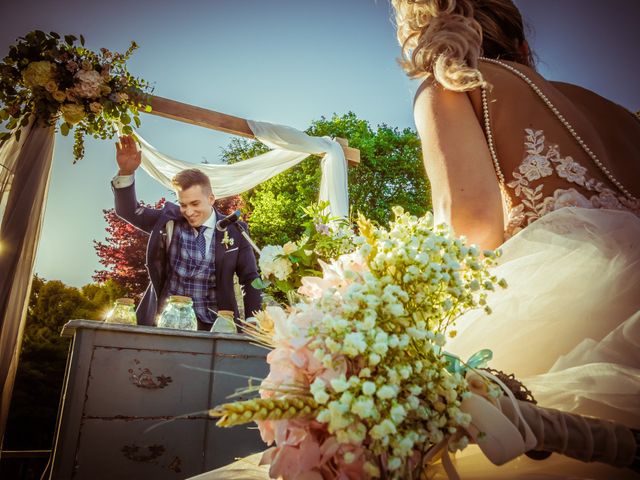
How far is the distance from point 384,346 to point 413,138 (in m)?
12.6

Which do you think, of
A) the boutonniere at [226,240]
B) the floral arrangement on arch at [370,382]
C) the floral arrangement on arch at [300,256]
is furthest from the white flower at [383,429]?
the boutonniere at [226,240]

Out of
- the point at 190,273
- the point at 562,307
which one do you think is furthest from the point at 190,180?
the point at 562,307

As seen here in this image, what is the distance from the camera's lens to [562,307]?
958mm

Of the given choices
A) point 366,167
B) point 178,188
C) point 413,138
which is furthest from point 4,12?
point 413,138

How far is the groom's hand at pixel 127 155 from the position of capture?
4426 mm

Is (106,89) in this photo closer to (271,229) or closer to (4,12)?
(4,12)

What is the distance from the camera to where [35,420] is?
180 inches

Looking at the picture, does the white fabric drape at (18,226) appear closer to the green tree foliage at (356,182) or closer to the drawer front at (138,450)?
the drawer front at (138,450)

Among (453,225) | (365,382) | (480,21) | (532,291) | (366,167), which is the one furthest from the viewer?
(366,167)

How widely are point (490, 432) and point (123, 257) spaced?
873cm

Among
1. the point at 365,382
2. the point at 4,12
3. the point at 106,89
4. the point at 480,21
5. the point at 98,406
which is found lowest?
the point at 98,406

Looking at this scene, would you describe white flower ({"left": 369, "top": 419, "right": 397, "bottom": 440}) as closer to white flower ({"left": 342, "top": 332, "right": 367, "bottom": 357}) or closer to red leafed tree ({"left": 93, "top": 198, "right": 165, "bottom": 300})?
white flower ({"left": 342, "top": 332, "right": 367, "bottom": 357})

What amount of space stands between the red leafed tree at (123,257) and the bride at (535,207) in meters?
7.93

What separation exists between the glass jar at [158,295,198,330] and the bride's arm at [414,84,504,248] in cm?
250
